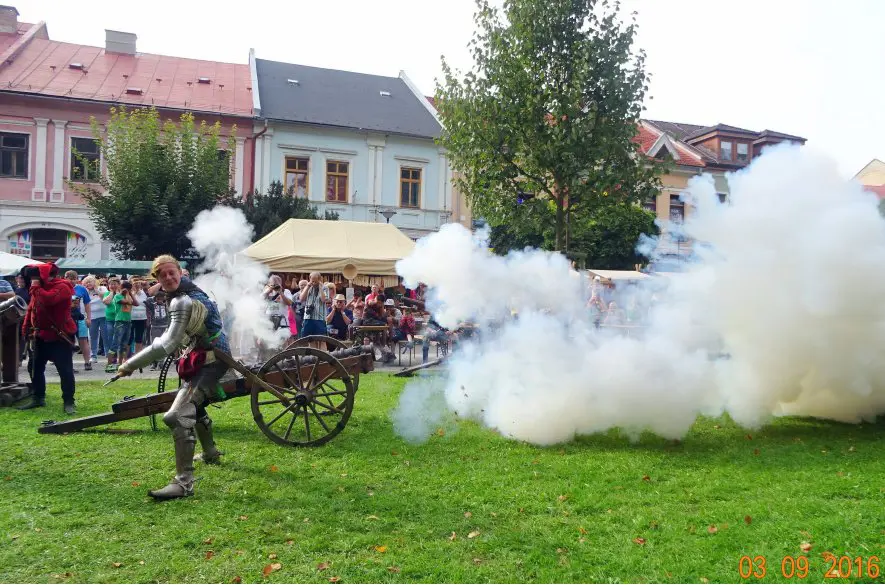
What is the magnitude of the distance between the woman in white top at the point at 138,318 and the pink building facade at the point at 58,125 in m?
10.5

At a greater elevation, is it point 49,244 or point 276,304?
point 49,244

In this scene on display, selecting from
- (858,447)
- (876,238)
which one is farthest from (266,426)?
Answer: (876,238)

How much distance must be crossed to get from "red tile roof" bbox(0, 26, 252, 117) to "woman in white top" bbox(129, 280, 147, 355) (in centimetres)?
1393

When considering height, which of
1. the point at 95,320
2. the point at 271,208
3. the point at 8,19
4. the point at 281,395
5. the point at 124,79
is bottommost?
the point at 281,395

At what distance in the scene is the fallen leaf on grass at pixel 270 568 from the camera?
12.1ft

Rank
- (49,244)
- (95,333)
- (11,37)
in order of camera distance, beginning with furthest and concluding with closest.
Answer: (11,37)
(49,244)
(95,333)

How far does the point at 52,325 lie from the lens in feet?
26.1

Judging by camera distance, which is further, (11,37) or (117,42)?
(117,42)

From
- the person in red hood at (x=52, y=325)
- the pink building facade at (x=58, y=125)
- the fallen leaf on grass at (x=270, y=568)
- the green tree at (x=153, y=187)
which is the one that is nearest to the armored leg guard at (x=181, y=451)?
the fallen leaf on grass at (x=270, y=568)

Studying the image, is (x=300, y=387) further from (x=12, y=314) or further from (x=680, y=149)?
(x=680, y=149)

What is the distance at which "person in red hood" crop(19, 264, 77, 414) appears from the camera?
7910 millimetres

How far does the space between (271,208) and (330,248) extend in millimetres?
6190
